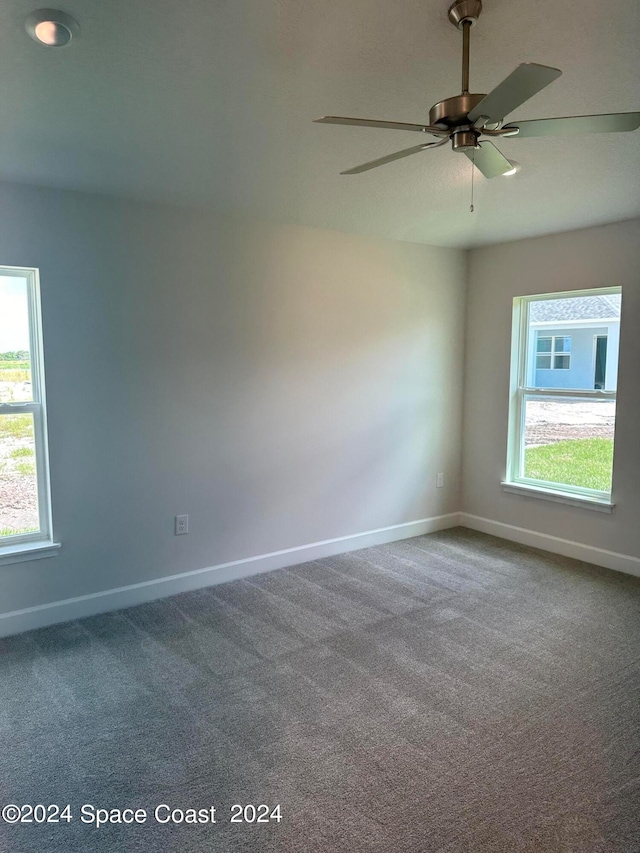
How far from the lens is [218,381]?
372 centimetres

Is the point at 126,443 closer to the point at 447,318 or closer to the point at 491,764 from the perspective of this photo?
the point at 491,764

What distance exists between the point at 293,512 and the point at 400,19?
3109mm

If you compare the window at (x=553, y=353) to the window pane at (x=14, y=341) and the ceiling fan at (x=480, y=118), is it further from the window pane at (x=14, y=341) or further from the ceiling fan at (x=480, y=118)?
the window pane at (x=14, y=341)

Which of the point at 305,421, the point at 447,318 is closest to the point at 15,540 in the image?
the point at 305,421

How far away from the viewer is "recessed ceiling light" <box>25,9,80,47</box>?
5.04 feet

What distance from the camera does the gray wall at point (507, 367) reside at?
12.8ft

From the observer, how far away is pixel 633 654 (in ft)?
9.50

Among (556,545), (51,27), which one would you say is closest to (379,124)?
(51,27)

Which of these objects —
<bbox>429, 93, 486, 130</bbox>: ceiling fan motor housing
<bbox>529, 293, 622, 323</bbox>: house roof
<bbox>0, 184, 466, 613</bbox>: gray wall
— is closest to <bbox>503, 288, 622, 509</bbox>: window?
<bbox>529, 293, 622, 323</bbox>: house roof

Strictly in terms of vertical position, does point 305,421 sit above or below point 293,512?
above

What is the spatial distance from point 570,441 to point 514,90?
3456 millimetres

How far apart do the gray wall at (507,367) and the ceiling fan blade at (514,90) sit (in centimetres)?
279

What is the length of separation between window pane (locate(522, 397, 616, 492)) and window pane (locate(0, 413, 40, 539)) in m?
3.63

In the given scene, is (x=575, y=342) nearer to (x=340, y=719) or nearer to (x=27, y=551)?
(x=340, y=719)
